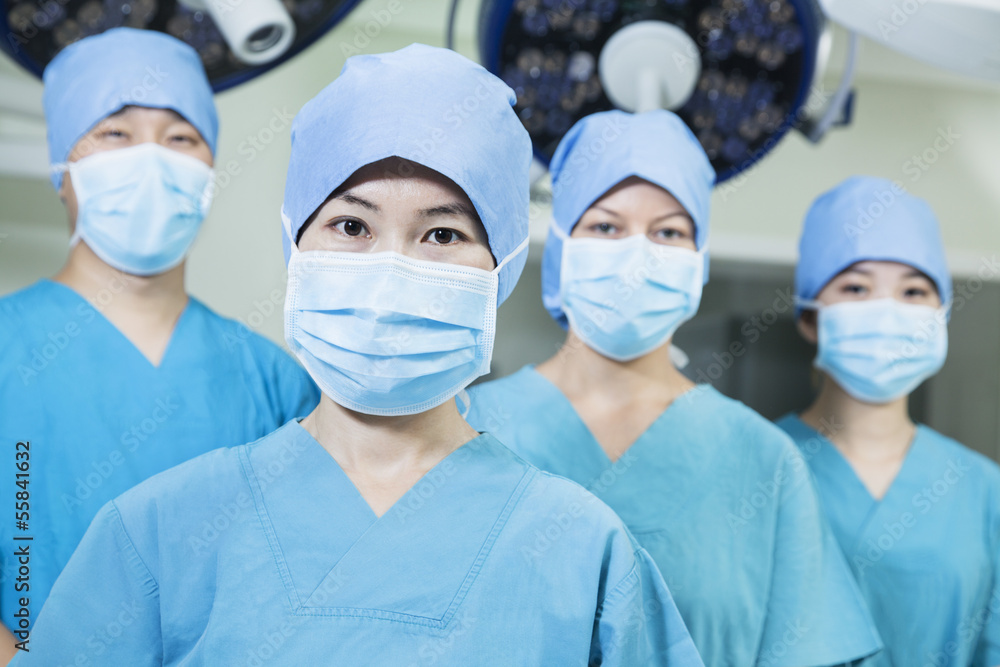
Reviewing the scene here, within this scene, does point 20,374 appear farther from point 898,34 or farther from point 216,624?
point 898,34

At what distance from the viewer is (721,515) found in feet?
5.09

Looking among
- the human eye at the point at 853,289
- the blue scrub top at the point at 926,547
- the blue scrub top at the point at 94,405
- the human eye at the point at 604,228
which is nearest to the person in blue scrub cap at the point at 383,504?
the blue scrub top at the point at 94,405

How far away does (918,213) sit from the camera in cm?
199

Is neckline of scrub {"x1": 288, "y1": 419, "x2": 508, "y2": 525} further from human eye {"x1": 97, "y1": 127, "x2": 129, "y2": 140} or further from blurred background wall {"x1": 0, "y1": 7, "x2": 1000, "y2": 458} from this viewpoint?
blurred background wall {"x1": 0, "y1": 7, "x2": 1000, "y2": 458}

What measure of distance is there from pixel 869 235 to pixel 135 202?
1.44 m

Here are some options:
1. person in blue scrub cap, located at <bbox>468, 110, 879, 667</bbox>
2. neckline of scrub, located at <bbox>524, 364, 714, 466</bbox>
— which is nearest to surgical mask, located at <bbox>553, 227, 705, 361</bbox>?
person in blue scrub cap, located at <bbox>468, 110, 879, 667</bbox>

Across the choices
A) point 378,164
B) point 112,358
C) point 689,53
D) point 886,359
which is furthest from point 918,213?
point 112,358

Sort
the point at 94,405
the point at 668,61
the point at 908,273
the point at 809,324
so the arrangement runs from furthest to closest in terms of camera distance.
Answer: the point at 809,324 < the point at 908,273 < the point at 668,61 < the point at 94,405

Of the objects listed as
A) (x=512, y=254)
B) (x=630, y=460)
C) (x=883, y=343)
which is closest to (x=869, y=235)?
(x=883, y=343)

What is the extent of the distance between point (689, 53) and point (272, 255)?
Answer: 4.63 ft

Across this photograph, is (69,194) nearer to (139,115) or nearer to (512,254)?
(139,115)

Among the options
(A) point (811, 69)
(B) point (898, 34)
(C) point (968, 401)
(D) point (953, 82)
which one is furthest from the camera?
(D) point (953, 82)

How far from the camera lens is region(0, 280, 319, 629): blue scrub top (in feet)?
4.63

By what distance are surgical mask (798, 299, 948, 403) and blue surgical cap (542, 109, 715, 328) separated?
0.43 meters
